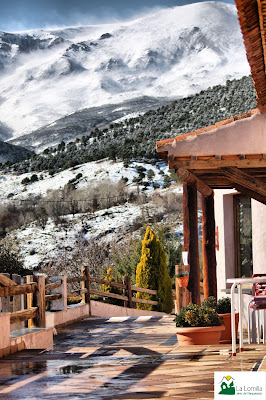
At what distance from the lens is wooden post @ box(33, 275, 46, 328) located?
870 cm

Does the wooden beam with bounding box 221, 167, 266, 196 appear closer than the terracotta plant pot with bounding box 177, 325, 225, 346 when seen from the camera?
No

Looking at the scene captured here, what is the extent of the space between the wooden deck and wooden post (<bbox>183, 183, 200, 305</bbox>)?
30.6 inches

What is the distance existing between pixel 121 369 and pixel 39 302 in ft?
10.3

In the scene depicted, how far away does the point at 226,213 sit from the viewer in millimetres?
12461

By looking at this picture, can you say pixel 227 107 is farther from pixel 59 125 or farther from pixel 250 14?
pixel 250 14

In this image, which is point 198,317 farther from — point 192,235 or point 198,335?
point 192,235

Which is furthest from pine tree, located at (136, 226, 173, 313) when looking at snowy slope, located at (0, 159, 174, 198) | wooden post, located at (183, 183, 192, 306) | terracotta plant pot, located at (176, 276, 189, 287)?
snowy slope, located at (0, 159, 174, 198)

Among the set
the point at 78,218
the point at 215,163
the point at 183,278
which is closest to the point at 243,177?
the point at 215,163

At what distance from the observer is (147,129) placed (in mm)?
56844

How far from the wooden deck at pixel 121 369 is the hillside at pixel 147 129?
42801mm

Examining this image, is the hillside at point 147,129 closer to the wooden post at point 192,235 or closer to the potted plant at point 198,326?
the wooden post at point 192,235

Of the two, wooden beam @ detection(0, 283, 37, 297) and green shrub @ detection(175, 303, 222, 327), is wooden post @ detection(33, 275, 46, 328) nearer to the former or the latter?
wooden beam @ detection(0, 283, 37, 297)

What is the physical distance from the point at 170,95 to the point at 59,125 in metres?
12.9

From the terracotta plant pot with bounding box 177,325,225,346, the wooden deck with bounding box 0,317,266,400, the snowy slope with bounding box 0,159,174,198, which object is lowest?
the wooden deck with bounding box 0,317,266,400
